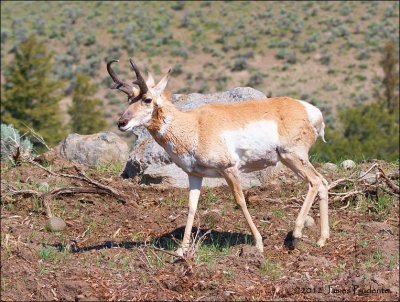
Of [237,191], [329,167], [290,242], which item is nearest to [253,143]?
[237,191]

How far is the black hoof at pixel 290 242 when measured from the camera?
26.4ft

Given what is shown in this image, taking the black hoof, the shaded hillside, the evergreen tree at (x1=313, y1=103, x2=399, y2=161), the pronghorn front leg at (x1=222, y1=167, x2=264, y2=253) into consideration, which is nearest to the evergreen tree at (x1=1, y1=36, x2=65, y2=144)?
the shaded hillside

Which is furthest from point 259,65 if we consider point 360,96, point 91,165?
point 91,165

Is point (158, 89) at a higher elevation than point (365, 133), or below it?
higher

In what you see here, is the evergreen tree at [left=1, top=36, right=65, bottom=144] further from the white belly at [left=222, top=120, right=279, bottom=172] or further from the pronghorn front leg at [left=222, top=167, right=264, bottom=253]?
the pronghorn front leg at [left=222, top=167, right=264, bottom=253]

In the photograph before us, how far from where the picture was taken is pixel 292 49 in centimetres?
5894

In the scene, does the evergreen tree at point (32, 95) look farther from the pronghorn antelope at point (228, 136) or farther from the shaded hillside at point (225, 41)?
the pronghorn antelope at point (228, 136)

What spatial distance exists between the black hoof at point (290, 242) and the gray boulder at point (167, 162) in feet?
7.49

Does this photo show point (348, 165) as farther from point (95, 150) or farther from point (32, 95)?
point (32, 95)

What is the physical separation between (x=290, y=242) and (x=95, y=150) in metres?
5.16

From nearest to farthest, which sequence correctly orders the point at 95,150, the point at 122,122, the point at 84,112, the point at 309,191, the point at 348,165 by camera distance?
the point at 122,122 < the point at 309,191 < the point at 348,165 < the point at 95,150 < the point at 84,112

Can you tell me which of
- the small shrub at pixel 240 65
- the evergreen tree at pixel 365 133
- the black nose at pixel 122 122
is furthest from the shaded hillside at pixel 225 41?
the black nose at pixel 122 122

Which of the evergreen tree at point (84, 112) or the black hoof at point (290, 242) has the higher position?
the black hoof at point (290, 242)

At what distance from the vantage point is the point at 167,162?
36.9 feet
